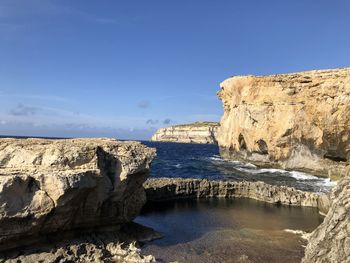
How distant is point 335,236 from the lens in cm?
1105

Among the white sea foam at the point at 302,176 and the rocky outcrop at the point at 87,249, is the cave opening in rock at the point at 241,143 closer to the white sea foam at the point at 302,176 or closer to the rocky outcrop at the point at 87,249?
the white sea foam at the point at 302,176

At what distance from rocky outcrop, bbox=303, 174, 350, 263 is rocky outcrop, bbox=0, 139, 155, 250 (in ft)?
31.7

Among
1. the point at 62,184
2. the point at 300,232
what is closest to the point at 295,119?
the point at 300,232

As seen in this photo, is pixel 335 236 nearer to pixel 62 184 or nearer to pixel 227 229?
pixel 62 184

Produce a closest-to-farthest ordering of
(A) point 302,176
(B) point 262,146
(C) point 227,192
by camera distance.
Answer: (C) point 227,192
(A) point 302,176
(B) point 262,146

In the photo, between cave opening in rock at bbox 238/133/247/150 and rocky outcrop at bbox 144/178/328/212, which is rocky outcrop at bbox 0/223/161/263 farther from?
cave opening in rock at bbox 238/133/247/150

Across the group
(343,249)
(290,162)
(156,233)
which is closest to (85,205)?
(156,233)

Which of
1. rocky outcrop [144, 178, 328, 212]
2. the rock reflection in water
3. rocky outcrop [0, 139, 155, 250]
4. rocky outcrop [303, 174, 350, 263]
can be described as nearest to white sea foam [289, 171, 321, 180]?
rocky outcrop [144, 178, 328, 212]

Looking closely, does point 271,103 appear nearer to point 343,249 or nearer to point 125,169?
point 125,169

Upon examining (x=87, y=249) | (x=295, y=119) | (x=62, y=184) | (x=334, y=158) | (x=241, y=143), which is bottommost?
(x=87, y=249)

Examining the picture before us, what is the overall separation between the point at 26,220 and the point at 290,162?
55589 mm

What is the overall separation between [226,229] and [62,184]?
40.0ft

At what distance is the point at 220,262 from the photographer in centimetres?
1844

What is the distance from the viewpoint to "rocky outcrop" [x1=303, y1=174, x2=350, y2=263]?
1064cm
